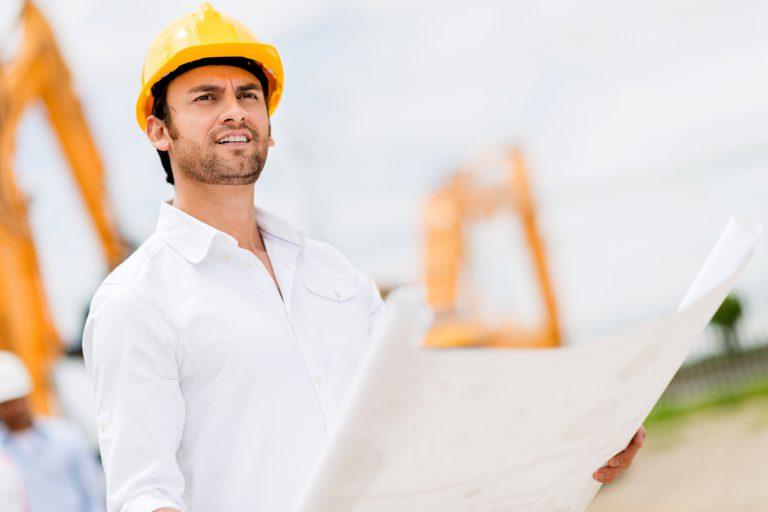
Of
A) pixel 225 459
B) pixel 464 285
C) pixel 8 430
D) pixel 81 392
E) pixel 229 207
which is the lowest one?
pixel 464 285

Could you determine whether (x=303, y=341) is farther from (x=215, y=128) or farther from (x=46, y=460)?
(x=46, y=460)

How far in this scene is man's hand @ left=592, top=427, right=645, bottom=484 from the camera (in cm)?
183

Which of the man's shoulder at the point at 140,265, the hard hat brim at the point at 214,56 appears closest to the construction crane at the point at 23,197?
the hard hat brim at the point at 214,56

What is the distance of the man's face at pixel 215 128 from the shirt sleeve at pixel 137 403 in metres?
0.27

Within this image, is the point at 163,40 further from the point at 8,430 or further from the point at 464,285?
the point at 464,285

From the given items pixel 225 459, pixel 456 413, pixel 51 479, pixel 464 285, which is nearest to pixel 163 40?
pixel 225 459

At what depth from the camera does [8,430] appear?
18.1 ft

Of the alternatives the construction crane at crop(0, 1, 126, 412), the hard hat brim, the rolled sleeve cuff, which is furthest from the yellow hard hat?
the construction crane at crop(0, 1, 126, 412)

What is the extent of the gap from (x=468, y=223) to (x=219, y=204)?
14.2 meters

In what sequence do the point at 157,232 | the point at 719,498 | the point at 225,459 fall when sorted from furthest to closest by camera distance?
the point at 719,498 → the point at 157,232 → the point at 225,459

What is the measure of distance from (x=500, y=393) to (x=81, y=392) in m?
7.66

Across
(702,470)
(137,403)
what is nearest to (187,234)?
(137,403)

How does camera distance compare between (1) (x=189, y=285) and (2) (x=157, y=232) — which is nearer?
(1) (x=189, y=285)

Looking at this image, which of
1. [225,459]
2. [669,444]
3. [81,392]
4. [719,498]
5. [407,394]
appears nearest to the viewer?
[407,394]
